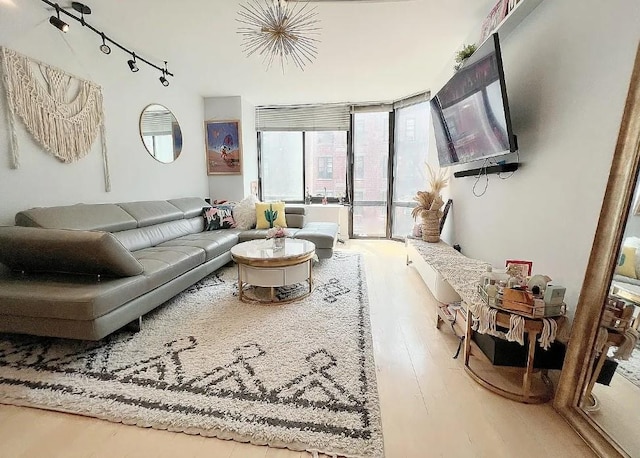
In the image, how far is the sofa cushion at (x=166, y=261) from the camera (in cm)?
214

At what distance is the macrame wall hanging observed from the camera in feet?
7.01

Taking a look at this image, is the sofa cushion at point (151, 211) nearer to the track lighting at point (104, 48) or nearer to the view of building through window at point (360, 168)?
the track lighting at point (104, 48)

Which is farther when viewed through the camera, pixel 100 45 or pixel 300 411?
pixel 100 45

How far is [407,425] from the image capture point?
129 cm

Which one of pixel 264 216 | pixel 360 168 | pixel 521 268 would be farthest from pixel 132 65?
pixel 521 268

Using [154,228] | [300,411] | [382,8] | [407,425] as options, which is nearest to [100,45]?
[154,228]

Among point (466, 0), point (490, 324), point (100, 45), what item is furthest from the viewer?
point (100, 45)

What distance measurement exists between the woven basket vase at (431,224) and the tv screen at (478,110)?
2.23ft

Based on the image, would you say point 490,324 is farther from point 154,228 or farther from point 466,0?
point 154,228

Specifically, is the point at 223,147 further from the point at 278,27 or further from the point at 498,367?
the point at 498,367

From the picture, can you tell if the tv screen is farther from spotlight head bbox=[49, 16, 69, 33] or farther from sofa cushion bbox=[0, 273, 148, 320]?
spotlight head bbox=[49, 16, 69, 33]

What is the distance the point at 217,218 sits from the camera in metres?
4.04

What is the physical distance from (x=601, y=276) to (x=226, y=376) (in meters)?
1.88

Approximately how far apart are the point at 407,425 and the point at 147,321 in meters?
2.00
